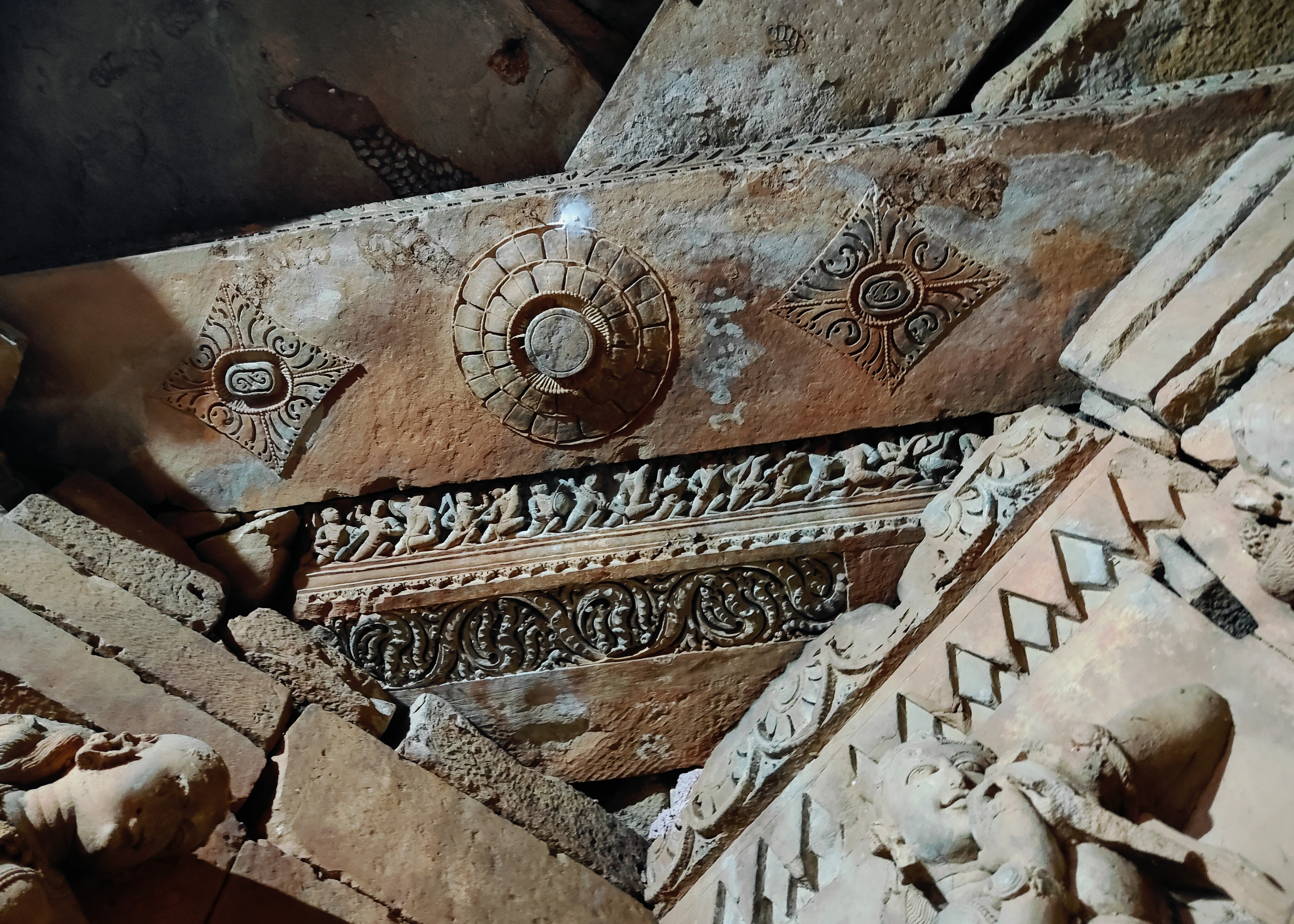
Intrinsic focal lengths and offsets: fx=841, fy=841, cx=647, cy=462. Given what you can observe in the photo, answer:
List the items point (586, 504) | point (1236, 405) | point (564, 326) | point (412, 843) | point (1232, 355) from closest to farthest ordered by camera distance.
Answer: point (1236, 405), point (1232, 355), point (412, 843), point (564, 326), point (586, 504)

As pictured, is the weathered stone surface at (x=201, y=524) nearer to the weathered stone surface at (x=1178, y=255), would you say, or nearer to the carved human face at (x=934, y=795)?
the carved human face at (x=934, y=795)

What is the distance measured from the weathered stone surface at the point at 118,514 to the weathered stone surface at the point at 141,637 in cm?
22

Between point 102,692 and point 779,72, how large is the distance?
120 inches

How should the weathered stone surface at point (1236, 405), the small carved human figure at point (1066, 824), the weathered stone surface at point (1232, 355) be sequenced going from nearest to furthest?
the small carved human figure at point (1066, 824)
the weathered stone surface at point (1236, 405)
the weathered stone surface at point (1232, 355)

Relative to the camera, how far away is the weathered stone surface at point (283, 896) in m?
2.34

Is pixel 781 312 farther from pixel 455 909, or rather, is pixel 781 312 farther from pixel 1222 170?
pixel 455 909

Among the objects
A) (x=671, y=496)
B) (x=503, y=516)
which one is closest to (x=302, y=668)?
(x=503, y=516)

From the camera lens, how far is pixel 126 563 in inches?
114

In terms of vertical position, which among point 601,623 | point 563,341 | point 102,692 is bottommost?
point 102,692

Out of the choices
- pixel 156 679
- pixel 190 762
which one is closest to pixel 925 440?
pixel 190 762

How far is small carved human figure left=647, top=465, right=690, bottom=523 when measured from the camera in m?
3.08

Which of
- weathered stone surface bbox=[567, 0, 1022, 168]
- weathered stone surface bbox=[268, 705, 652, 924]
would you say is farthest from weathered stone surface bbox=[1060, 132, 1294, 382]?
weathered stone surface bbox=[268, 705, 652, 924]

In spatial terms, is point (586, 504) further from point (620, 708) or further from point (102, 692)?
point (102, 692)

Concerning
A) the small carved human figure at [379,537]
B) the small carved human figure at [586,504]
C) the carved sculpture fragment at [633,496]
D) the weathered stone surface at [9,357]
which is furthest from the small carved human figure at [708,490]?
the weathered stone surface at [9,357]
